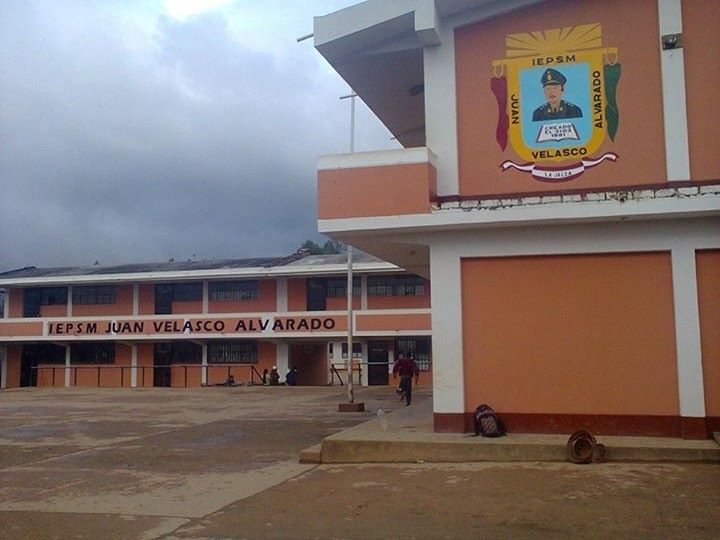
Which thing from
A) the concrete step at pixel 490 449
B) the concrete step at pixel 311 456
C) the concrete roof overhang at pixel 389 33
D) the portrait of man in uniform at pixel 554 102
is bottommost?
the concrete step at pixel 311 456

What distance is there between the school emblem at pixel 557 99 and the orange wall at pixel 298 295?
25.4 m

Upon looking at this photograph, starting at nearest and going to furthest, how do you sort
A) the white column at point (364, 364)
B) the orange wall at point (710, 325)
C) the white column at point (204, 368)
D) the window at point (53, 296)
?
the orange wall at point (710, 325)
the white column at point (364, 364)
the white column at point (204, 368)
the window at point (53, 296)

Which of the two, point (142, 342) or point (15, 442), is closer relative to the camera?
point (15, 442)

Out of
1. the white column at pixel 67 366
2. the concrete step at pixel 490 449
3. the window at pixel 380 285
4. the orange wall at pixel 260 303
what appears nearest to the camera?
→ the concrete step at pixel 490 449

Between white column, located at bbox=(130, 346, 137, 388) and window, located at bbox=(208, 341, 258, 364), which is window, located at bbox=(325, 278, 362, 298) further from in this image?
white column, located at bbox=(130, 346, 137, 388)

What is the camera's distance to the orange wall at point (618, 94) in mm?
12859

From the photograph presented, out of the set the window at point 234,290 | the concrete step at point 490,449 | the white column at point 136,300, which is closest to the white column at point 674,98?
the concrete step at point 490,449

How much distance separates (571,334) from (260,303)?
27.2m

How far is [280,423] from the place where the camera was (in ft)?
63.3

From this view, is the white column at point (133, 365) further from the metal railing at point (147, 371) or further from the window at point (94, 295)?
the window at point (94, 295)

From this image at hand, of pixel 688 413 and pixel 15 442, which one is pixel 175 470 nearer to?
pixel 15 442

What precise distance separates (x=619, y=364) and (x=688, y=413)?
1.23 metres

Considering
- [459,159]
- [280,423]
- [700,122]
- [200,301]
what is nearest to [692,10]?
[700,122]

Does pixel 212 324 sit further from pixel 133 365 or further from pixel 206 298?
pixel 133 365
